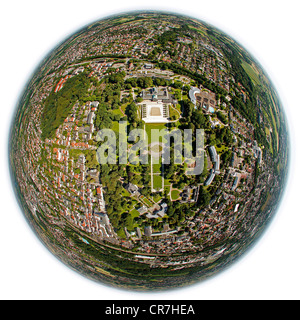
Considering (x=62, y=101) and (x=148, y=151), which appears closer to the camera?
(x=148, y=151)

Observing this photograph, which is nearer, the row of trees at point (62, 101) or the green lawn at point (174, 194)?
the green lawn at point (174, 194)

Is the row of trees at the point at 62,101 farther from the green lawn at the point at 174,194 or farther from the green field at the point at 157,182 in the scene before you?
the green lawn at the point at 174,194

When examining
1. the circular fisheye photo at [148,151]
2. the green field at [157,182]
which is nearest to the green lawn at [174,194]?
the circular fisheye photo at [148,151]

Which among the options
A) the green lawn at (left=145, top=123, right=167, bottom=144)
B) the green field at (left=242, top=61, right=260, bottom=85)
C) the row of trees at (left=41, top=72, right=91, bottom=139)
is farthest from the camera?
the green field at (left=242, top=61, right=260, bottom=85)

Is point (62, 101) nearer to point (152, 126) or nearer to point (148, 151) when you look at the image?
point (152, 126)

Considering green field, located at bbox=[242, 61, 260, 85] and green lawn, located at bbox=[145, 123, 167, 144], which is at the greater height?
green field, located at bbox=[242, 61, 260, 85]

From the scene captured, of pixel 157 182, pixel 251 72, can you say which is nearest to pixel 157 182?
pixel 157 182

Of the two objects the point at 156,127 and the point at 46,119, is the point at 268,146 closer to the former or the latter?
the point at 156,127

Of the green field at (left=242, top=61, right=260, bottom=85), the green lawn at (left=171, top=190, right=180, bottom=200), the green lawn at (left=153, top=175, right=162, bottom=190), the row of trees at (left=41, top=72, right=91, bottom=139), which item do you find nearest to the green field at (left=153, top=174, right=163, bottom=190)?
the green lawn at (left=153, top=175, right=162, bottom=190)

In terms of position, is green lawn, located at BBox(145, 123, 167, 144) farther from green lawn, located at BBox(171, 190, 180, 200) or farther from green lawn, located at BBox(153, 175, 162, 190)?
green lawn, located at BBox(171, 190, 180, 200)
